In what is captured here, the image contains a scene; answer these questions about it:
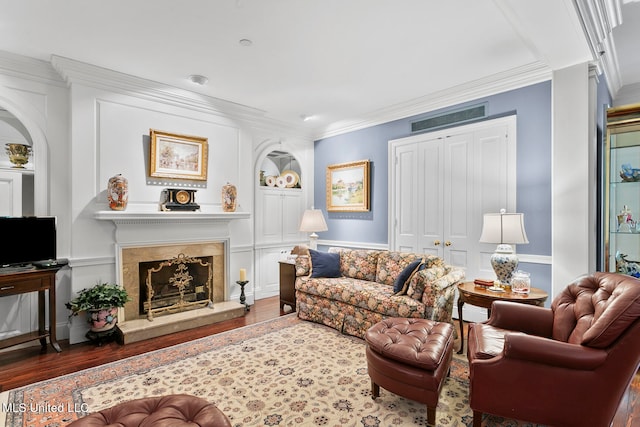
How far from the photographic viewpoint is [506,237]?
2945mm

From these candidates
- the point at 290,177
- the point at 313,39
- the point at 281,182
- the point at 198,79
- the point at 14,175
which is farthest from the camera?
the point at 290,177

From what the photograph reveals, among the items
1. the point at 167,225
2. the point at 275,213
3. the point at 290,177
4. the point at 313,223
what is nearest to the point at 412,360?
the point at 313,223

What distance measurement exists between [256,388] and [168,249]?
2279mm

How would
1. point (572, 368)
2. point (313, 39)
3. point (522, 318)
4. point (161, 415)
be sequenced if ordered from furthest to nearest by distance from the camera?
point (313, 39)
point (522, 318)
point (572, 368)
point (161, 415)

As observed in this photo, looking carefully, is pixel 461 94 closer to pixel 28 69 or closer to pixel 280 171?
pixel 280 171

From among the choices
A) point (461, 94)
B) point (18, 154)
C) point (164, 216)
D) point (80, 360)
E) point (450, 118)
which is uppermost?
point (461, 94)

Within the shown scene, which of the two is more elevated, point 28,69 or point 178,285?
point 28,69

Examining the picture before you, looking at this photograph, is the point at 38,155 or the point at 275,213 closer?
the point at 38,155

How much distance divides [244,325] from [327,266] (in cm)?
120

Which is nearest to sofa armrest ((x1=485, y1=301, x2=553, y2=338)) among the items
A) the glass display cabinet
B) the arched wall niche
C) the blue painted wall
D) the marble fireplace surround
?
the blue painted wall

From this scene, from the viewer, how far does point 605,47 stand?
288 cm

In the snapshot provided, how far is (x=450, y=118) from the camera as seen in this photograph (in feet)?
13.5

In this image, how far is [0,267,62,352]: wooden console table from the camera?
9.32ft

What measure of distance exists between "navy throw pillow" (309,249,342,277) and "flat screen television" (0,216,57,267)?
8.76ft
